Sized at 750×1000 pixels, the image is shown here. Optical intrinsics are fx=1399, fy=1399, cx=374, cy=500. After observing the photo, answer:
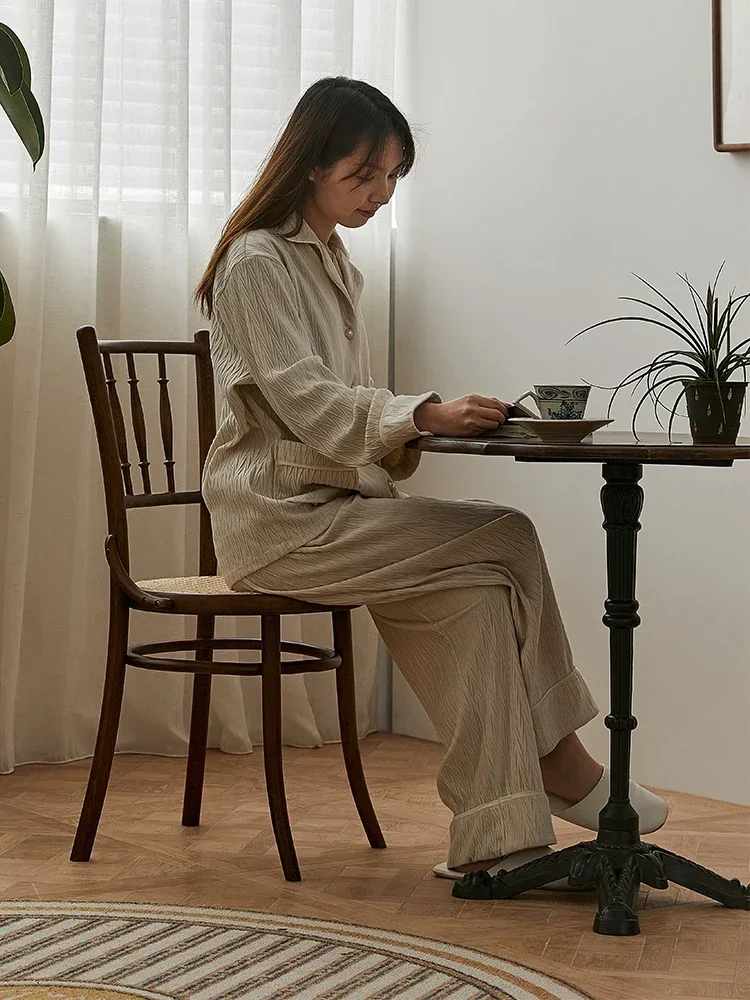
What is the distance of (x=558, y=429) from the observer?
6.37 ft

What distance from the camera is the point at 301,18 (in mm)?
3445

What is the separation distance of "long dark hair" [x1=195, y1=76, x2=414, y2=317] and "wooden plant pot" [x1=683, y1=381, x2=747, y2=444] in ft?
2.33

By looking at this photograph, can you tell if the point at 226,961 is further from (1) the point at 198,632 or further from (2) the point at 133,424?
(2) the point at 133,424

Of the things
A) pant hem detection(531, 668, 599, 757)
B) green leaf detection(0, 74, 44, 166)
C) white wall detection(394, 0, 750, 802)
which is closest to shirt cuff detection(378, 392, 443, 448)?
pant hem detection(531, 668, 599, 757)

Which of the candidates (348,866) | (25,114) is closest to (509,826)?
(348,866)

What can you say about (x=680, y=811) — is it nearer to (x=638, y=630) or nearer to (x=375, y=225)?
(x=638, y=630)

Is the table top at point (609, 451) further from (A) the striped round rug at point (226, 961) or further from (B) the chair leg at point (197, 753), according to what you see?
(B) the chair leg at point (197, 753)

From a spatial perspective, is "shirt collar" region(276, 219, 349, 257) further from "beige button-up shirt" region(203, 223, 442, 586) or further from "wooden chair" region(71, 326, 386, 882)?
"wooden chair" region(71, 326, 386, 882)

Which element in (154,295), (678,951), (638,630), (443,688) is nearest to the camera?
(678,951)

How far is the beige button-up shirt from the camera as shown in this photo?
7.24ft

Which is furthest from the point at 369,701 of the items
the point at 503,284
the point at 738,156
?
the point at 738,156

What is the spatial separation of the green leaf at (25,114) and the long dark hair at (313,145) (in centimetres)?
34

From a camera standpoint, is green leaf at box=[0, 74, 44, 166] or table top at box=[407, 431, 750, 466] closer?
table top at box=[407, 431, 750, 466]

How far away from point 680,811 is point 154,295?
5.44 ft
